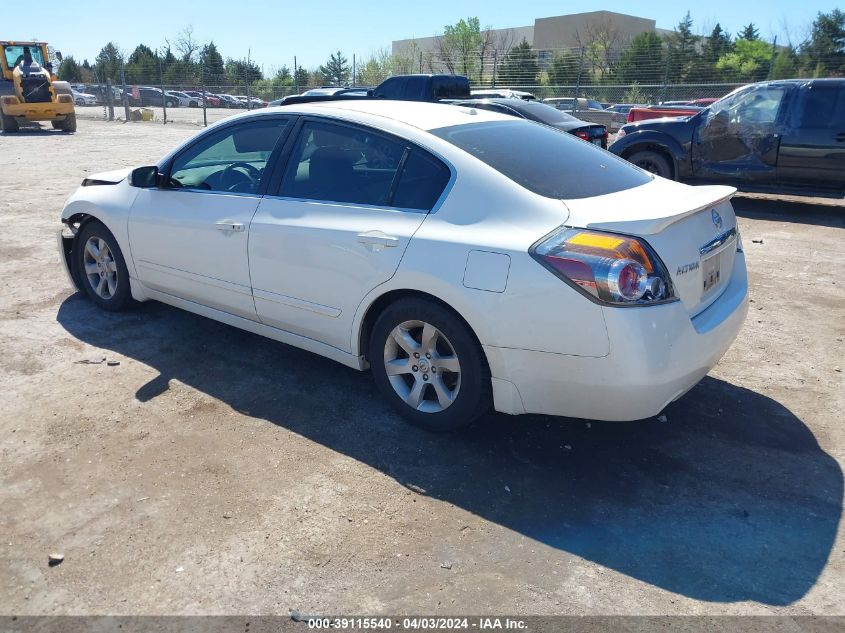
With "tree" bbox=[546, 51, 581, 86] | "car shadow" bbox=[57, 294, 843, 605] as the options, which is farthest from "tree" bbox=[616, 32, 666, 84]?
"car shadow" bbox=[57, 294, 843, 605]

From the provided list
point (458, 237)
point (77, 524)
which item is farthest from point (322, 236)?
point (77, 524)

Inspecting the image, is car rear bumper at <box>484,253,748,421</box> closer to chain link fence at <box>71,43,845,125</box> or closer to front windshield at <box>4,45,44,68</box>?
chain link fence at <box>71,43,845,125</box>

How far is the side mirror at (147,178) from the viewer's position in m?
4.63

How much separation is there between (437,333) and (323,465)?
843 millimetres

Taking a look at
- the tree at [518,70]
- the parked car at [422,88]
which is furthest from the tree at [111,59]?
the parked car at [422,88]

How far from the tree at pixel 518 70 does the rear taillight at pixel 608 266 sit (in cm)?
2915

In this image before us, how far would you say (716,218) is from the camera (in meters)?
3.57

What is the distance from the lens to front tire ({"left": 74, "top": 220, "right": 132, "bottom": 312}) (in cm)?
507

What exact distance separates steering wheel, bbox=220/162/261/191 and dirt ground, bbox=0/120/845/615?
1.12 metres

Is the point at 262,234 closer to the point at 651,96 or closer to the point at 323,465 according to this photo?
the point at 323,465

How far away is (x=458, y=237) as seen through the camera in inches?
130

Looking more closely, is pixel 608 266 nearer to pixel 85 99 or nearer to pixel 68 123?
pixel 68 123

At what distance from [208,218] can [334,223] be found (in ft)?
3.37

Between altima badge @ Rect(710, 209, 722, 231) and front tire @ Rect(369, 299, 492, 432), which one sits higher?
altima badge @ Rect(710, 209, 722, 231)
